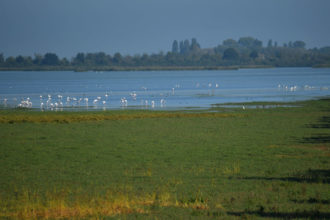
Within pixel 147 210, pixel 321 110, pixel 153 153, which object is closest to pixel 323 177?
pixel 147 210

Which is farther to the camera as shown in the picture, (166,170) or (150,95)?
(150,95)

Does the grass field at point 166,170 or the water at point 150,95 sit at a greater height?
the grass field at point 166,170

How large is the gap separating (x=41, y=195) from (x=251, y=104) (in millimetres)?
41702

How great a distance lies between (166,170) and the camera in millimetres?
19219

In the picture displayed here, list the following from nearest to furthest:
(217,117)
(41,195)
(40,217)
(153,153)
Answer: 1. (40,217)
2. (41,195)
3. (153,153)
4. (217,117)

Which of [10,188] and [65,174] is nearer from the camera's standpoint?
[10,188]

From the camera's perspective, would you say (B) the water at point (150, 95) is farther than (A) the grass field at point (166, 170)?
Yes

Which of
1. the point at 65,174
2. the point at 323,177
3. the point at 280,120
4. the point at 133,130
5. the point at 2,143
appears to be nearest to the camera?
the point at 323,177

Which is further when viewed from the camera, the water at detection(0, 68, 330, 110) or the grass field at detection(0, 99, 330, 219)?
the water at detection(0, 68, 330, 110)

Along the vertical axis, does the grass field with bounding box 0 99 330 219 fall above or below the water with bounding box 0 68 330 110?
above

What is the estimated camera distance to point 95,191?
618 inches

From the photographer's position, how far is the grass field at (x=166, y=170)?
13297 millimetres

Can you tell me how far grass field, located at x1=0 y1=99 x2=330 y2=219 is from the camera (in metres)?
13.3

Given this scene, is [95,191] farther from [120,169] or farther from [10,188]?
[120,169]
